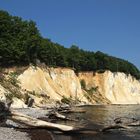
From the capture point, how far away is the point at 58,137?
2764cm

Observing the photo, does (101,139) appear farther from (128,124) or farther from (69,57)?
(69,57)

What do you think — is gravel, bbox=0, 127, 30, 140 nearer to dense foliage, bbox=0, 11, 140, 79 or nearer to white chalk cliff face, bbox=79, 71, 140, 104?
dense foliage, bbox=0, 11, 140, 79

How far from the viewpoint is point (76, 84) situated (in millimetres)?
114438

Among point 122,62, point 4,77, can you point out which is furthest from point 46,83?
point 122,62

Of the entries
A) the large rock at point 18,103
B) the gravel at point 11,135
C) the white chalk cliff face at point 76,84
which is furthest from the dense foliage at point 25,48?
the gravel at point 11,135

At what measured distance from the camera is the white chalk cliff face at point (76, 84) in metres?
89.8

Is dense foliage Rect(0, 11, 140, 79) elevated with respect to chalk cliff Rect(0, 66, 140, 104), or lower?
elevated

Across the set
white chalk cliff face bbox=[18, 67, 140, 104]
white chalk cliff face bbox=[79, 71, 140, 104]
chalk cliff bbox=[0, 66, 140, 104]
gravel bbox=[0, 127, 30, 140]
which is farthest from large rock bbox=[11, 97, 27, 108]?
white chalk cliff face bbox=[79, 71, 140, 104]

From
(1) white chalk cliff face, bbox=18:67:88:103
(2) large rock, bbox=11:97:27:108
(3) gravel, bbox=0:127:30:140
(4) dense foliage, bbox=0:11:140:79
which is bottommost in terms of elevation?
(3) gravel, bbox=0:127:30:140

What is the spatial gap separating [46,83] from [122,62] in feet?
Result: 200

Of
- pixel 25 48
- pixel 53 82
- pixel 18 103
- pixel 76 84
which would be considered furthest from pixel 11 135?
pixel 76 84

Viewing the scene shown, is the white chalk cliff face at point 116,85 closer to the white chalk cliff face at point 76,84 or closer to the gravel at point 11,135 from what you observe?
the white chalk cliff face at point 76,84

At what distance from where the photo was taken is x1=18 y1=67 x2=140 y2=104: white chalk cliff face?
89750 millimetres

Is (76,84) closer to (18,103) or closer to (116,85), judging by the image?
(116,85)
